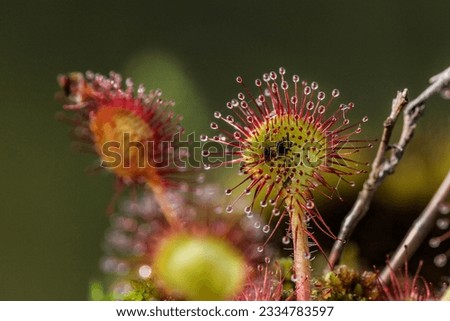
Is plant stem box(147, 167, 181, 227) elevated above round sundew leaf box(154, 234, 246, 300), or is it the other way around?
plant stem box(147, 167, 181, 227)

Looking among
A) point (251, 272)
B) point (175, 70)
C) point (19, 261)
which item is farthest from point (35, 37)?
point (251, 272)

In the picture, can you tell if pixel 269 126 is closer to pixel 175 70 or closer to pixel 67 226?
pixel 175 70

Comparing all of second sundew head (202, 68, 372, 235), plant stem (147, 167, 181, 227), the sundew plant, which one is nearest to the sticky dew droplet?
the sundew plant

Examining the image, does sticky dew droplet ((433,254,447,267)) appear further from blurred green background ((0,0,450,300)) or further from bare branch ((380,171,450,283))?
blurred green background ((0,0,450,300))

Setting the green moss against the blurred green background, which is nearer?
the green moss

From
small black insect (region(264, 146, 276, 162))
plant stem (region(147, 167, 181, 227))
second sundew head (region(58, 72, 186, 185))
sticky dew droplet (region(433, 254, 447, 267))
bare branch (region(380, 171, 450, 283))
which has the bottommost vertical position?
sticky dew droplet (region(433, 254, 447, 267))

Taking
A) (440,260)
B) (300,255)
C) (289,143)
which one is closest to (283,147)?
(289,143)
